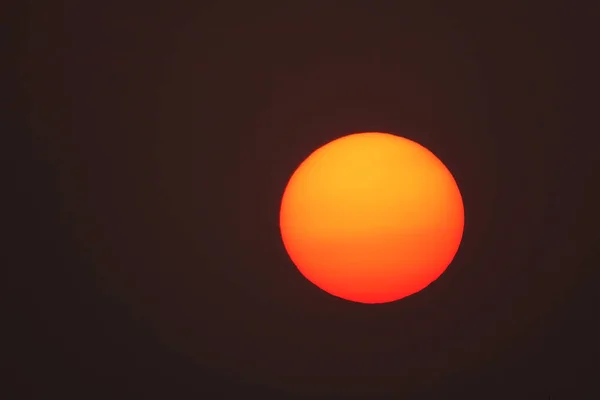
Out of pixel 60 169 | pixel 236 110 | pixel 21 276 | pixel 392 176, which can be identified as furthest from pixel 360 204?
pixel 21 276

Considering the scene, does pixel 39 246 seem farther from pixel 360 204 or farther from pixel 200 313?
pixel 360 204

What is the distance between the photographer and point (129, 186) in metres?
2.41

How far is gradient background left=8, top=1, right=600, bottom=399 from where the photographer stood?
234 cm

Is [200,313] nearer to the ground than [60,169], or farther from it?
nearer to the ground

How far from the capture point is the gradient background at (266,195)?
2340mm

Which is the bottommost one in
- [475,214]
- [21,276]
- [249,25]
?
[21,276]

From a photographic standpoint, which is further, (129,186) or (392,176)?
(129,186)

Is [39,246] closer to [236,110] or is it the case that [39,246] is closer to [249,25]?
[236,110]

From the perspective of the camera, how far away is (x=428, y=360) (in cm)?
240

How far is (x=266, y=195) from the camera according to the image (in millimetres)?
2357

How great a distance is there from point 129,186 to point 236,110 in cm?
49

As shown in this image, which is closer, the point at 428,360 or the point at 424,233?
the point at 424,233

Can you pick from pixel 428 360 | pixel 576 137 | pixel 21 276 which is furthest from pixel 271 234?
pixel 576 137

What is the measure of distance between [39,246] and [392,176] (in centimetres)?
135
